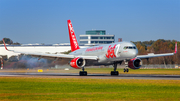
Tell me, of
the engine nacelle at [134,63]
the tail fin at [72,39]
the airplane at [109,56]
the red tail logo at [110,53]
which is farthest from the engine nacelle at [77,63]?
the tail fin at [72,39]

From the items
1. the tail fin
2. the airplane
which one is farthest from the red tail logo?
the tail fin

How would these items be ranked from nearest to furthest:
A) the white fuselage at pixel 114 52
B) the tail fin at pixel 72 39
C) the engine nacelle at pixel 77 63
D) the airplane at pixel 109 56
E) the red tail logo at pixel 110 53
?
the white fuselage at pixel 114 52
the airplane at pixel 109 56
the red tail logo at pixel 110 53
the engine nacelle at pixel 77 63
the tail fin at pixel 72 39

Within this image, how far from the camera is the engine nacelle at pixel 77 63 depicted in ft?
154

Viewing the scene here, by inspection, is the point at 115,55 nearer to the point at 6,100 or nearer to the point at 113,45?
the point at 113,45

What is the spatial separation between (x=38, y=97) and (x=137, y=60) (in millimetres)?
29892

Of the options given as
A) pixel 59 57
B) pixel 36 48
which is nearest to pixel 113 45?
pixel 59 57

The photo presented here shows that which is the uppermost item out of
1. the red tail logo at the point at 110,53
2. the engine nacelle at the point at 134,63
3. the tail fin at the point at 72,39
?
the tail fin at the point at 72,39

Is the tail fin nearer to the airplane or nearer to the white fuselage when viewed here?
the airplane

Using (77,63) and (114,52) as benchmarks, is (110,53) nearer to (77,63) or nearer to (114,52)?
(114,52)

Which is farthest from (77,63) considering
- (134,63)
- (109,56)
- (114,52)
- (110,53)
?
(134,63)

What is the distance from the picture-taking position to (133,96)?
20.2 metres

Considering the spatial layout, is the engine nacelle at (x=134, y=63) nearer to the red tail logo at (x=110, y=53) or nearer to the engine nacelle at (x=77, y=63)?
the red tail logo at (x=110, y=53)

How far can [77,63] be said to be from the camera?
4734 centimetres

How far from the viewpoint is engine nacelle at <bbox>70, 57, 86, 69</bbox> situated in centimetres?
4706
